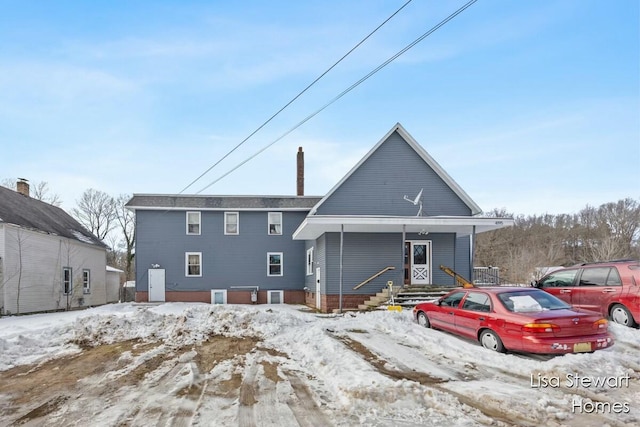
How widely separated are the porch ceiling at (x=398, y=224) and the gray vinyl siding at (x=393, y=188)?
1601 mm

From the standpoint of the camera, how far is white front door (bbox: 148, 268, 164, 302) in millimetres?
24109

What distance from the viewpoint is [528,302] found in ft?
26.7

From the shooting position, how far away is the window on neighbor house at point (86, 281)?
2633 centimetres

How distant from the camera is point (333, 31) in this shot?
10977mm

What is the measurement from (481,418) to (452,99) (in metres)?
13.5

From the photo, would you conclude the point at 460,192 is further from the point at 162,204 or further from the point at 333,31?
the point at 162,204

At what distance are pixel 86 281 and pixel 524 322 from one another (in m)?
27.5

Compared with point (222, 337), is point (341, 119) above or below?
above

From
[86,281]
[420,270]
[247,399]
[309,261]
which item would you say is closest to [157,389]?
[247,399]

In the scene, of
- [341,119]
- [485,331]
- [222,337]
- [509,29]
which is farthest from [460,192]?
[222,337]

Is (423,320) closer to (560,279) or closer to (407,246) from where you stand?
(560,279)

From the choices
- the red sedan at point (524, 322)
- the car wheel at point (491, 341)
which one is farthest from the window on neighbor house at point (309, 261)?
the car wheel at point (491, 341)

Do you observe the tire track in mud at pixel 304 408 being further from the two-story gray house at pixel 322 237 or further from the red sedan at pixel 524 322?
the two-story gray house at pixel 322 237

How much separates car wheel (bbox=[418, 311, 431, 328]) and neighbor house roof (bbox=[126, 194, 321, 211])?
47.0 feet
